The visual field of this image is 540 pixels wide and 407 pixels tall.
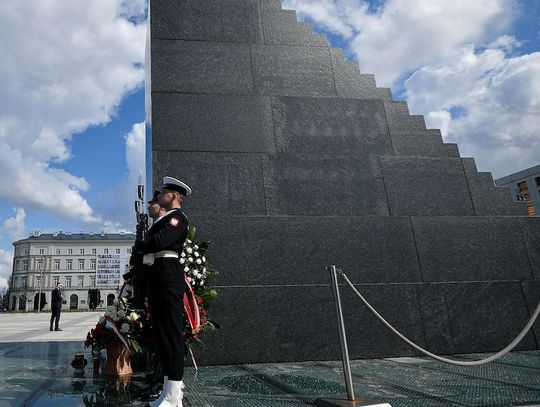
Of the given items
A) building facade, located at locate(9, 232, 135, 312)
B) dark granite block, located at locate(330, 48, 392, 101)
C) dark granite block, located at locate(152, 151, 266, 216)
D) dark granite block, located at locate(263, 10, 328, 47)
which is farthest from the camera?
building facade, located at locate(9, 232, 135, 312)

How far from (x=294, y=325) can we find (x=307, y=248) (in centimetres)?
110

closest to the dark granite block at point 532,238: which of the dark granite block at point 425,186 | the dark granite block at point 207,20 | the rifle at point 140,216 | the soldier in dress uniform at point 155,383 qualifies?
the dark granite block at point 425,186

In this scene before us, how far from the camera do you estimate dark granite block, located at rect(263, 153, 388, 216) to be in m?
6.03

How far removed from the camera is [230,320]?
5273 mm

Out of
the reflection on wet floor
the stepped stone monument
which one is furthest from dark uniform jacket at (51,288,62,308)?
the stepped stone monument

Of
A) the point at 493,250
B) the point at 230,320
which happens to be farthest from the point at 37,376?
the point at 493,250

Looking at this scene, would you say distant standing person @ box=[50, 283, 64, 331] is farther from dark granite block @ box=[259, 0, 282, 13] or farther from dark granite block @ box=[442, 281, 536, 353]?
dark granite block @ box=[442, 281, 536, 353]

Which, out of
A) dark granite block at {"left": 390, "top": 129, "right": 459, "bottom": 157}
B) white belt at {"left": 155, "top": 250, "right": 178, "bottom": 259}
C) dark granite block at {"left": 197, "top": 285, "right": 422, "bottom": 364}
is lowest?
dark granite block at {"left": 197, "top": 285, "right": 422, "bottom": 364}

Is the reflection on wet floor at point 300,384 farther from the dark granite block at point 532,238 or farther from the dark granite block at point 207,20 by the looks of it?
the dark granite block at point 207,20

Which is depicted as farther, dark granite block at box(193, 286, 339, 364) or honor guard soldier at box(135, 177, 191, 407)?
dark granite block at box(193, 286, 339, 364)

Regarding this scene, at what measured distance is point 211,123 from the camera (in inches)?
247

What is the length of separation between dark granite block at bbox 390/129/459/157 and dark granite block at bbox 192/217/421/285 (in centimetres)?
131

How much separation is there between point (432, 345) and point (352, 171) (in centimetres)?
280

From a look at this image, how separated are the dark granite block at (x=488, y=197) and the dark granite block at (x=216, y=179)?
3.56m
